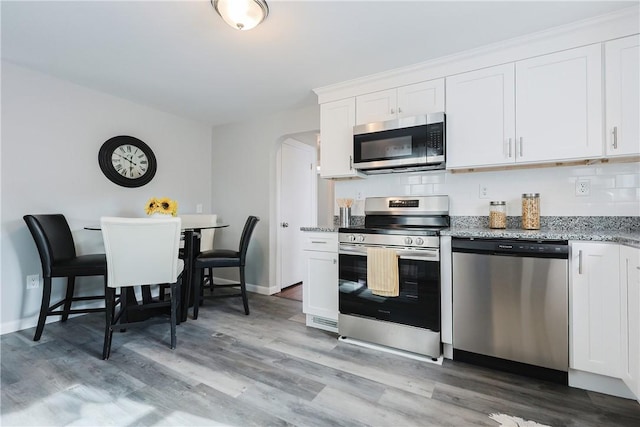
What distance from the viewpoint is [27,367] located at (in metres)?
1.97

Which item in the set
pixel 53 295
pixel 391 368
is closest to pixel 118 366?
pixel 53 295

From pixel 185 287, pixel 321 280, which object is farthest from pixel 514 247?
pixel 185 287

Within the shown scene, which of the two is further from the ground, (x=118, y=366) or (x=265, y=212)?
(x=265, y=212)

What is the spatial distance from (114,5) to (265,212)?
2.47 metres

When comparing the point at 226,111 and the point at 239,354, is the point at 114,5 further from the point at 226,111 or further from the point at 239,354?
the point at 239,354

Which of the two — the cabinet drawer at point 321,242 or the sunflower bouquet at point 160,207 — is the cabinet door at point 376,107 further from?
the sunflower bouquet at point 160,207

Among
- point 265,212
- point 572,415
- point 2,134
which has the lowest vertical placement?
point 572,415

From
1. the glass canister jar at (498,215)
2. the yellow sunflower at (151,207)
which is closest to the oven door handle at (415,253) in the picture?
the glass canister jar at (498,215)

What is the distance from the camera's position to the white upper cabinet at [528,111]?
1894 millimetres

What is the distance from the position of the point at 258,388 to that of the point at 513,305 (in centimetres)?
170

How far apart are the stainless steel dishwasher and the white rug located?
472 millimetres

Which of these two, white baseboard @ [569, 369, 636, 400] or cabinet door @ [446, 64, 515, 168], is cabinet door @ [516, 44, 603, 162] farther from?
white baseboard @ [569, 369, 636, 400]

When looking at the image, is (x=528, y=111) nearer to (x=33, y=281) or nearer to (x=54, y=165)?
(x=54, y=165)

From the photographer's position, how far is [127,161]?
335cm
